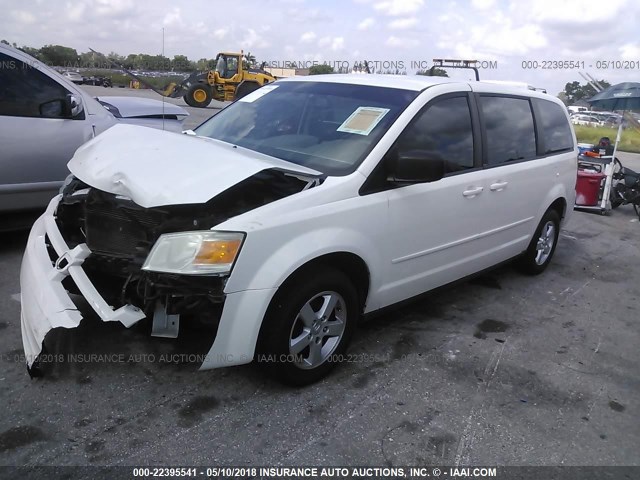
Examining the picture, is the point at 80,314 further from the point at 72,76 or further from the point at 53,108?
the point at 72,76

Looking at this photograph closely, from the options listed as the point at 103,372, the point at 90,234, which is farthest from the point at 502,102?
A: the point at 103,372

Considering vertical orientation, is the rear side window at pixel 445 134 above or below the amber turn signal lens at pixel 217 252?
above

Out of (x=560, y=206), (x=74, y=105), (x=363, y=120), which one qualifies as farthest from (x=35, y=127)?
(x=560, y=206)

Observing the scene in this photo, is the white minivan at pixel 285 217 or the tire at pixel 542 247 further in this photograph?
the tire at pixel 542 247

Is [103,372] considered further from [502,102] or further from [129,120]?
[129,120]

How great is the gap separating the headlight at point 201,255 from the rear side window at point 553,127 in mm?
3553

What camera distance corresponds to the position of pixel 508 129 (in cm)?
441

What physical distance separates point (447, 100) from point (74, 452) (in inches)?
120

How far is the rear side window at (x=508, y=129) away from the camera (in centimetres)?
415

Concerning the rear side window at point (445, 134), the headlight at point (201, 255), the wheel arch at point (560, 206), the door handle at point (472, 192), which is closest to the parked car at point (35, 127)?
the headlight at point (201, 255)

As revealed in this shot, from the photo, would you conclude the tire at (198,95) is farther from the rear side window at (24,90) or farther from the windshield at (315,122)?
the windshield at (315,122)

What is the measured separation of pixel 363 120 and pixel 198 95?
21.0 metres

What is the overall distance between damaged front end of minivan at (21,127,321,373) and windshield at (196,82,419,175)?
36 cm

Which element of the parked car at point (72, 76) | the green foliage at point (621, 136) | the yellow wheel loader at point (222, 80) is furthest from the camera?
the yellow wheel loader at point (222, 80)
